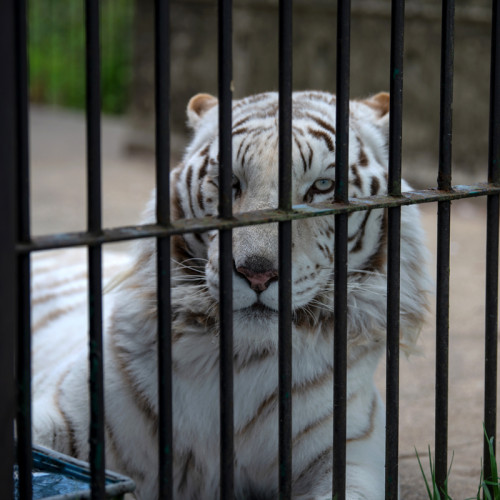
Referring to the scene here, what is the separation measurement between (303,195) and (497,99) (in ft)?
1.84

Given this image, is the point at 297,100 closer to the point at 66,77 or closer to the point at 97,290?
the point at 97,290

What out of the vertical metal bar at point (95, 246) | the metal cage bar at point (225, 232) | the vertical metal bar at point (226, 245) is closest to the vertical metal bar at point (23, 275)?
the metal cage bar at point (225, 232)

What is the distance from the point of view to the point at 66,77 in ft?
48.6

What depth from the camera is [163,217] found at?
5.40 ft

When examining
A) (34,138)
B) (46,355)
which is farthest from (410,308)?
(34,138)

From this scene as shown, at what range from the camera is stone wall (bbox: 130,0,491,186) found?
8117 millimetres

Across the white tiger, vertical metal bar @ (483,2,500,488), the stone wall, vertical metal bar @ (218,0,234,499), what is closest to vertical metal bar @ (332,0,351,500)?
vertical metal bar @ (218,0,234,499)

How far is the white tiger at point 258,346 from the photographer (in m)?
2.44

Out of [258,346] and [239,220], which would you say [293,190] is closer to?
[258,346]

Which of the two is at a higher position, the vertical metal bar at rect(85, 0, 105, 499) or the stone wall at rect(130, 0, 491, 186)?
the stone wall at rect(130, 0, 491, 186)

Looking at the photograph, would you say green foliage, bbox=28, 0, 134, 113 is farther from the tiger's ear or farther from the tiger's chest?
the tiger's chest

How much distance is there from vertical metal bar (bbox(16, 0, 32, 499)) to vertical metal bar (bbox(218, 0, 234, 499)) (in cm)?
38

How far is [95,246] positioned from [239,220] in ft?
1.04

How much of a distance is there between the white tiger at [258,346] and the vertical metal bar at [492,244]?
13.1 inches
